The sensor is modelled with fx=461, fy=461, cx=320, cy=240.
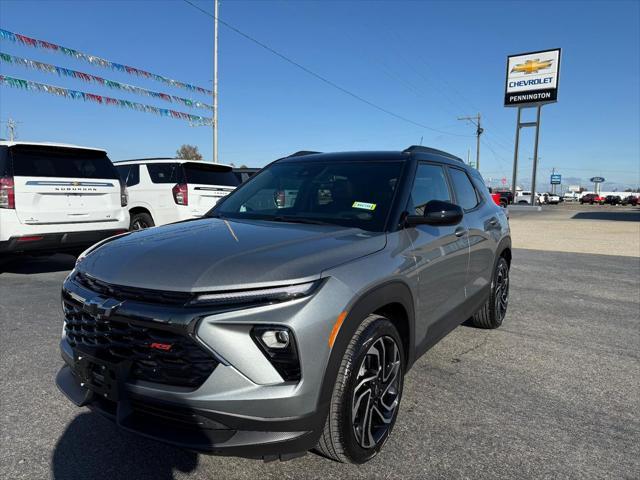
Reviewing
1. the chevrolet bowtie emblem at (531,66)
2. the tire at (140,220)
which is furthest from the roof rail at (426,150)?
the chevrolet bowtie emblem at (531,66)

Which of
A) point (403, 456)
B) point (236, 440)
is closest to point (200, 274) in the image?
point (236, 440)

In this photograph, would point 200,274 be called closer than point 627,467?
Yes

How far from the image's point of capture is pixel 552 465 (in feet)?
8.21

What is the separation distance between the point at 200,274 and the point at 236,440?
28.0 inches

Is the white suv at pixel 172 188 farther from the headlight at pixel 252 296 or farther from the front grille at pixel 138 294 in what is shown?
the headlight at pixel 252 296

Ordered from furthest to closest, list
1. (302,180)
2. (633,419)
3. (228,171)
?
(228,171) < (302,180) < (633,419)

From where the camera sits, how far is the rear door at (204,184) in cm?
924

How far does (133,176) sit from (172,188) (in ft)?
4.24

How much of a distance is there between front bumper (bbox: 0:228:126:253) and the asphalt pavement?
3.71 feet

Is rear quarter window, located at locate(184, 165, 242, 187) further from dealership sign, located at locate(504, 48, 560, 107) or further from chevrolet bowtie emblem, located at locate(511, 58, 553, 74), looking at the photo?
chevrolet bowtie emblem, located at locate(511, 58, 553, 74)

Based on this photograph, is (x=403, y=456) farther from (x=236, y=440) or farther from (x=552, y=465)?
(x=236, y=440)

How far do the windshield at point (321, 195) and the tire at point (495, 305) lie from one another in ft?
6.93

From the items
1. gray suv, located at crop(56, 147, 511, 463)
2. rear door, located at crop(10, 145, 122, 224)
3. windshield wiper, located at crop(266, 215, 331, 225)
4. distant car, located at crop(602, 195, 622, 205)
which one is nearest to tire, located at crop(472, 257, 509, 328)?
gray suv, located at crop(56, 147, 511, 463)

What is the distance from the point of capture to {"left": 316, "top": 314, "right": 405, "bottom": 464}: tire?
86.4 inches
